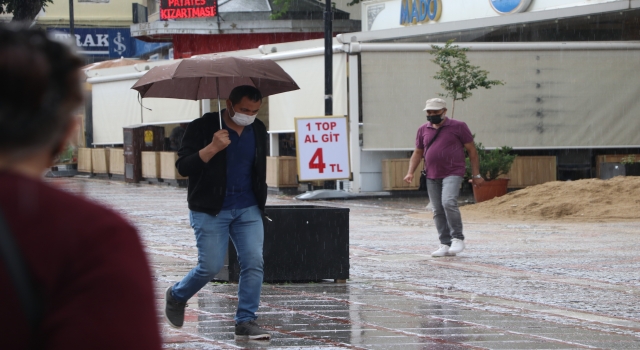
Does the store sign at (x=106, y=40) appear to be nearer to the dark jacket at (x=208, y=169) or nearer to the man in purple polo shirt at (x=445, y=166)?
the man in purple polo shirt at (x=445, y=166)

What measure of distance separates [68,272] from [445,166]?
9542mm

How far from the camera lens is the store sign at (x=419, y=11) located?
87.4 feet

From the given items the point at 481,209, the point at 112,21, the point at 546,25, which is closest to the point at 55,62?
the point at 481,209

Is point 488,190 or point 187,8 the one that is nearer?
point 488,190

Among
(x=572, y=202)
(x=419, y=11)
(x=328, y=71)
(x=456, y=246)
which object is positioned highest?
(x=419, y=11)

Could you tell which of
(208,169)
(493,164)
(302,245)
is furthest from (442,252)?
(493,164)

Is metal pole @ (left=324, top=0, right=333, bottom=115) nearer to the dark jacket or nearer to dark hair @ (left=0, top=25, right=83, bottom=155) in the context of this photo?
the dark jacket

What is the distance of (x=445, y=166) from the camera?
11109mm

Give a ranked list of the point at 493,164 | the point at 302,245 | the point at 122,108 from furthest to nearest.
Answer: the point at 122,108 < the point at 493,164 < the point at 302,245

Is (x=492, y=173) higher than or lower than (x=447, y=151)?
lower

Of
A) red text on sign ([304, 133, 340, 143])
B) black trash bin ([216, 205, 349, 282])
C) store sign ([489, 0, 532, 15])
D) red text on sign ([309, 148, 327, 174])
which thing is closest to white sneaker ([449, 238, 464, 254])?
black trash bin ([216, 205, 349, 282])

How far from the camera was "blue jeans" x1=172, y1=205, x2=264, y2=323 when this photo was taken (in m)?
6.29

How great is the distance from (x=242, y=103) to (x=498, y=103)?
1820 centimetres

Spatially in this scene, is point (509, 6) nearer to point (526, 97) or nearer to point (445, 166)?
point (526, 97)
